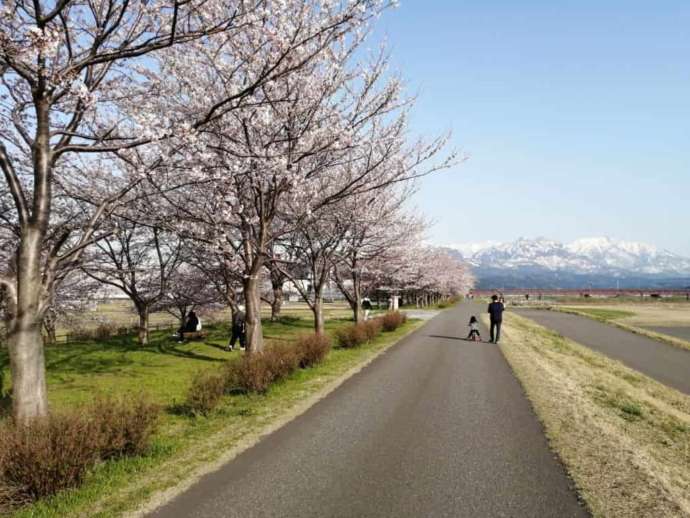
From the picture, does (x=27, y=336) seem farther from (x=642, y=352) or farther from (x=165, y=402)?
(x=642, y=352)

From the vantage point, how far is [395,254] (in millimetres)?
28531

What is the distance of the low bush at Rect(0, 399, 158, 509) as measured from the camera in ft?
17.4

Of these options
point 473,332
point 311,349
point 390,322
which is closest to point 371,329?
point 473,332

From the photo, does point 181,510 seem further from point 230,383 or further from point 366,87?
point 366,87

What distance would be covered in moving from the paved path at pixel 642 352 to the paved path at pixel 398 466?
10587mm

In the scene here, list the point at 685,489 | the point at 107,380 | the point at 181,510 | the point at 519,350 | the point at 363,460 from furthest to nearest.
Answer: the point at 519,350
the point at 107,380
the point at 363,460
the point at 685,489
the point at 181,510

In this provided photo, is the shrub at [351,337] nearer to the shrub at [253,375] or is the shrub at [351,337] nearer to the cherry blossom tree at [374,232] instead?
the cherry blossom tree at [374,232]

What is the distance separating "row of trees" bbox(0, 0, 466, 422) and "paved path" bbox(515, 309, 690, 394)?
12.0m

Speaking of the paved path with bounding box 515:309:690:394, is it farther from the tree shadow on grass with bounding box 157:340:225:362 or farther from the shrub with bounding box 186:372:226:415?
the tree shadow on grass with bounding box 157:340:225:362

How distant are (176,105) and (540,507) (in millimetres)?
11987

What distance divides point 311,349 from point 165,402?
489 centimetres

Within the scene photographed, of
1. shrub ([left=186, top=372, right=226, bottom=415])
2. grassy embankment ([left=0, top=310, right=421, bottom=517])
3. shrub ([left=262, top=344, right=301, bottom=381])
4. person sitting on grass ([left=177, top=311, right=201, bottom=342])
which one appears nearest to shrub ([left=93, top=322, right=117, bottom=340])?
grassy embankment ([left=0, top=310, right=421, bottom=517])

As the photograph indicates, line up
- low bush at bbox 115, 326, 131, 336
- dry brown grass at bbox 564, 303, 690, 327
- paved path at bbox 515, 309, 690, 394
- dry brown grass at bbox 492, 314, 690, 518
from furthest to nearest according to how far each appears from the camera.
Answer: dry brown grass at bbox 564, 303, 690, 327 → low bush at bbox 115, 326, 131, 336 → paved path at bbox 515, 309, 690, 394 → dry brown grass at bbox 492, 314, 690, 518

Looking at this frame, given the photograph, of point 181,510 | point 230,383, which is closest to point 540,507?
point 181,510
